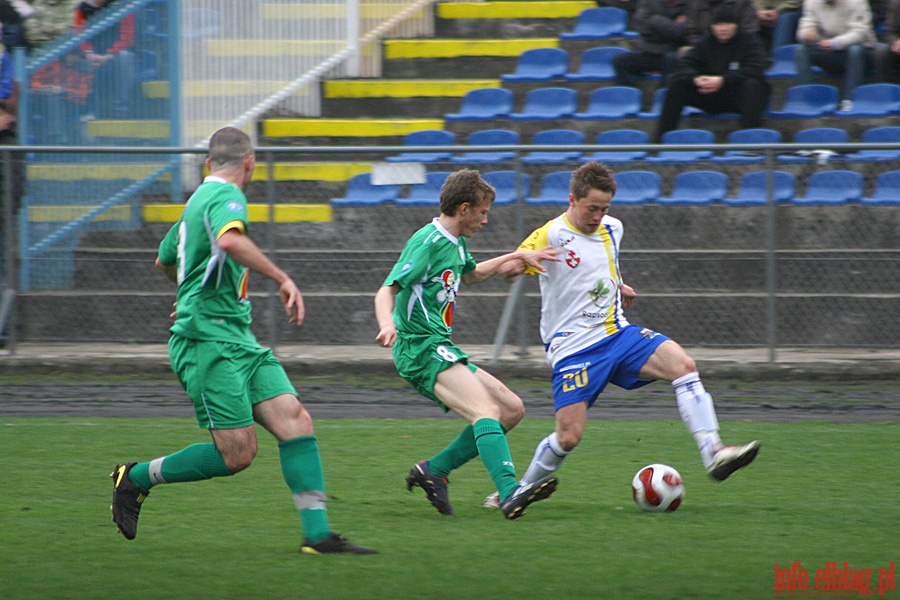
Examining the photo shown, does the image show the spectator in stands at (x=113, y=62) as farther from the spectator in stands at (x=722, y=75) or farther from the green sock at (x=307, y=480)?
the green sock at (x=307, y=480)

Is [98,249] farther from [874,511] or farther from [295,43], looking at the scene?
[874,511]

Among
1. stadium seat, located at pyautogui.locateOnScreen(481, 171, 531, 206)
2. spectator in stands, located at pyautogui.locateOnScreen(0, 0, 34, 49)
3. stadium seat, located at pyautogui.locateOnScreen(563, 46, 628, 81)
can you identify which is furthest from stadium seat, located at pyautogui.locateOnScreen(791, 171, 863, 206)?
spectator in stands, located at pyautogui.locateOnScreen(0, 0, 34, 49)

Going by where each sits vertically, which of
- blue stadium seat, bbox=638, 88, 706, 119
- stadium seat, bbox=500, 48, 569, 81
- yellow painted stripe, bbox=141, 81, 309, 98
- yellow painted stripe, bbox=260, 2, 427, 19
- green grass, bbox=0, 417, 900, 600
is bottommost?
green grass, bbox=0, 417, 900, 600

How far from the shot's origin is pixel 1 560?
16.0 feet

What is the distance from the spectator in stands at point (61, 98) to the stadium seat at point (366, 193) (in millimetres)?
3239

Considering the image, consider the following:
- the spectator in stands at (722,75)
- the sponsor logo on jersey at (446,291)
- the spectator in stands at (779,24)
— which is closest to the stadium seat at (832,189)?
the spectator in stands at (722,75)

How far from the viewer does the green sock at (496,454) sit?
5.55 metres

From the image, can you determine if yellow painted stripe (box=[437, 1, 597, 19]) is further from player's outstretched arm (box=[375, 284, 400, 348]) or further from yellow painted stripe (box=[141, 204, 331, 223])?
player's outstretched arm (box=[375, 284, 400, 348])

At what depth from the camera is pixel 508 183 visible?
10977 millimetres

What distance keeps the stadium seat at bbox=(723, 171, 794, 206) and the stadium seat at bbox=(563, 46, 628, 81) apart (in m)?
3.86

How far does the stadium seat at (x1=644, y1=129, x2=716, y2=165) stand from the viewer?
10.8m

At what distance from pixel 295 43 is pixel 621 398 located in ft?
24.2

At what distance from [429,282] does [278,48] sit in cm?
969

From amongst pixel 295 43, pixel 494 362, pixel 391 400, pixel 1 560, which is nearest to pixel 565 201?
pixel 494 362
